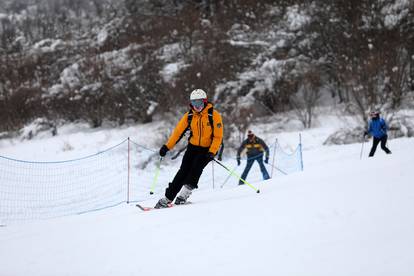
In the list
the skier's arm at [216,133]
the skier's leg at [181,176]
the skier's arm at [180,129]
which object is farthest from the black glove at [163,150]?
the skier's arm at [216,133]

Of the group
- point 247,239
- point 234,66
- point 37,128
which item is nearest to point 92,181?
point 247,239

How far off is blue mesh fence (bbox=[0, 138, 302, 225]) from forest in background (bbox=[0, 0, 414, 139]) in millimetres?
4124

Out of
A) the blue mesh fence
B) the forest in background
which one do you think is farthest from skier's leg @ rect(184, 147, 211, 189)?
the forest in background

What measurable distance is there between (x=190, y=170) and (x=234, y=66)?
18.0 meters

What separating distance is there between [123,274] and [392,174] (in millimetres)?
4476

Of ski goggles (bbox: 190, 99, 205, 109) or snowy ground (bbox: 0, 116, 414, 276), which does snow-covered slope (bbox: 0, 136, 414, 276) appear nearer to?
snowy ground (bbox: 0, 116, 414, 276)

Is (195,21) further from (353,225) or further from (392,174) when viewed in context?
(353,225)

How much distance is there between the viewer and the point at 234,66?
75.8ft

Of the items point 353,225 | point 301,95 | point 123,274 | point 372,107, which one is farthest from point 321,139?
point 123,274

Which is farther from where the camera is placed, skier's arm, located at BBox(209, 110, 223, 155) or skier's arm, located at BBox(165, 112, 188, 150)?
skier's arm, located at BBox(165, 112, 188, 150)

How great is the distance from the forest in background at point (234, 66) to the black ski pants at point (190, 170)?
11795mm

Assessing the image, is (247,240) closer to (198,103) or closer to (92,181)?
(198,103)

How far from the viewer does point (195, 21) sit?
2808 cm

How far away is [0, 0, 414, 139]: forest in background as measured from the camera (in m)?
19.4
